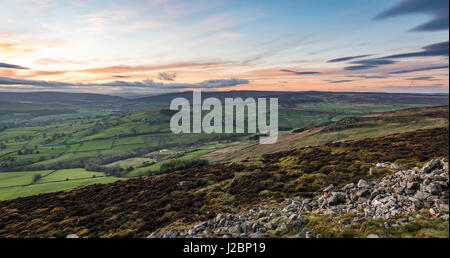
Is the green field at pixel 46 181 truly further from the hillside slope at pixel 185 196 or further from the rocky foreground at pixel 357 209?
the rocky foreground at pixel 357 209

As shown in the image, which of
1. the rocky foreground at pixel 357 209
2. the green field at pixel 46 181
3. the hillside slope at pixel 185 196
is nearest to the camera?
the rocky foreground at pixel 357 209

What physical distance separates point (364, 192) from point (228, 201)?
598 inches

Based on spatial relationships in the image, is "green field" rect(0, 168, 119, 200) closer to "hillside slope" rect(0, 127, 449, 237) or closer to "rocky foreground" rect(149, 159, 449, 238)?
"hillside slope" rect(0, 127, 449, 237)

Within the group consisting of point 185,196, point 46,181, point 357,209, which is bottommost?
point 46,181

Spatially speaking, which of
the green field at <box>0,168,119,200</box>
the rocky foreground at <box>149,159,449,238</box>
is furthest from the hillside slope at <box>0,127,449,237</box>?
the green field at <box>0,168,119,200</box>

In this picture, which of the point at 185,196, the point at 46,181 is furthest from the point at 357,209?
the point at 46,181

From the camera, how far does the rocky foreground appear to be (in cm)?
1436

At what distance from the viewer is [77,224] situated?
28078 millimetres

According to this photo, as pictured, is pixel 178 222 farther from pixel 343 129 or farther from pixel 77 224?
pixel 343 129

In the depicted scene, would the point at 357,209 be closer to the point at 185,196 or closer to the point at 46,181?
the point at 185,196

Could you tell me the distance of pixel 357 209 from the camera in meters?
17.6

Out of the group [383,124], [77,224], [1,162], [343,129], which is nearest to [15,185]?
[1,162]

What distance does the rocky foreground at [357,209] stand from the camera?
14.4m

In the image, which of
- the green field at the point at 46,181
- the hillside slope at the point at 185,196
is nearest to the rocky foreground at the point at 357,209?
the hillside slope at the point at 185,196
